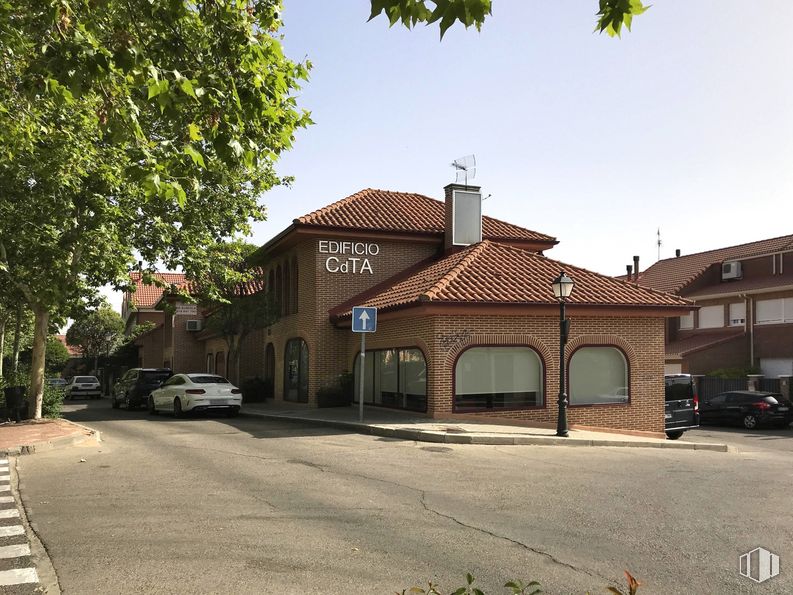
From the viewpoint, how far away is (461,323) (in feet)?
56.4

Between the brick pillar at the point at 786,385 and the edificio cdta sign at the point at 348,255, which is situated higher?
the edificio cdta sign at the point at 348,255

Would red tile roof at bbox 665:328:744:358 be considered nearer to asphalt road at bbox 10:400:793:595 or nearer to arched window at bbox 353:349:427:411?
arched window at bbox 353:349:427:411

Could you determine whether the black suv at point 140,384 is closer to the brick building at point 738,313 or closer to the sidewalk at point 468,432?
the sidewalk at point 468,432

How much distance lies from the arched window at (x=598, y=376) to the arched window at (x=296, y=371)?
30.2 feet

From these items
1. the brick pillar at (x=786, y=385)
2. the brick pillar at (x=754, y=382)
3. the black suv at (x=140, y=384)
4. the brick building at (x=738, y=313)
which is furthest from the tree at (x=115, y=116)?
the brick building at (x=738, y=313)

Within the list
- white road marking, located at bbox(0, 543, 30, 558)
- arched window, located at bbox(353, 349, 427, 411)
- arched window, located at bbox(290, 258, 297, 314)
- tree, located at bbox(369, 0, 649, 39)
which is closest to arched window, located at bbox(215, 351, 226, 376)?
arched window, located at bbox(290, 258, 297, 314)

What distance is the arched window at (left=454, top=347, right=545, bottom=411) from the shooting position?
17266 mm

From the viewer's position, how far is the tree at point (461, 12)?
416 centimetres

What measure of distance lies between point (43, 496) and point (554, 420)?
12.8m

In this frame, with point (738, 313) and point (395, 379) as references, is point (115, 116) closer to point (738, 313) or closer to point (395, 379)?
point (395, 379)

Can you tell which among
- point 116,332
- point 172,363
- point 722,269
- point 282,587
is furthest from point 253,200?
point 116,332

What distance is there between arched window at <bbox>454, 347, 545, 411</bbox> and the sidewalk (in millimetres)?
863

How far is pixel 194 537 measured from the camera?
6359 mm

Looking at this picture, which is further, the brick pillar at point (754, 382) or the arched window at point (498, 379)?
the brick pillar at point (754, 382)
